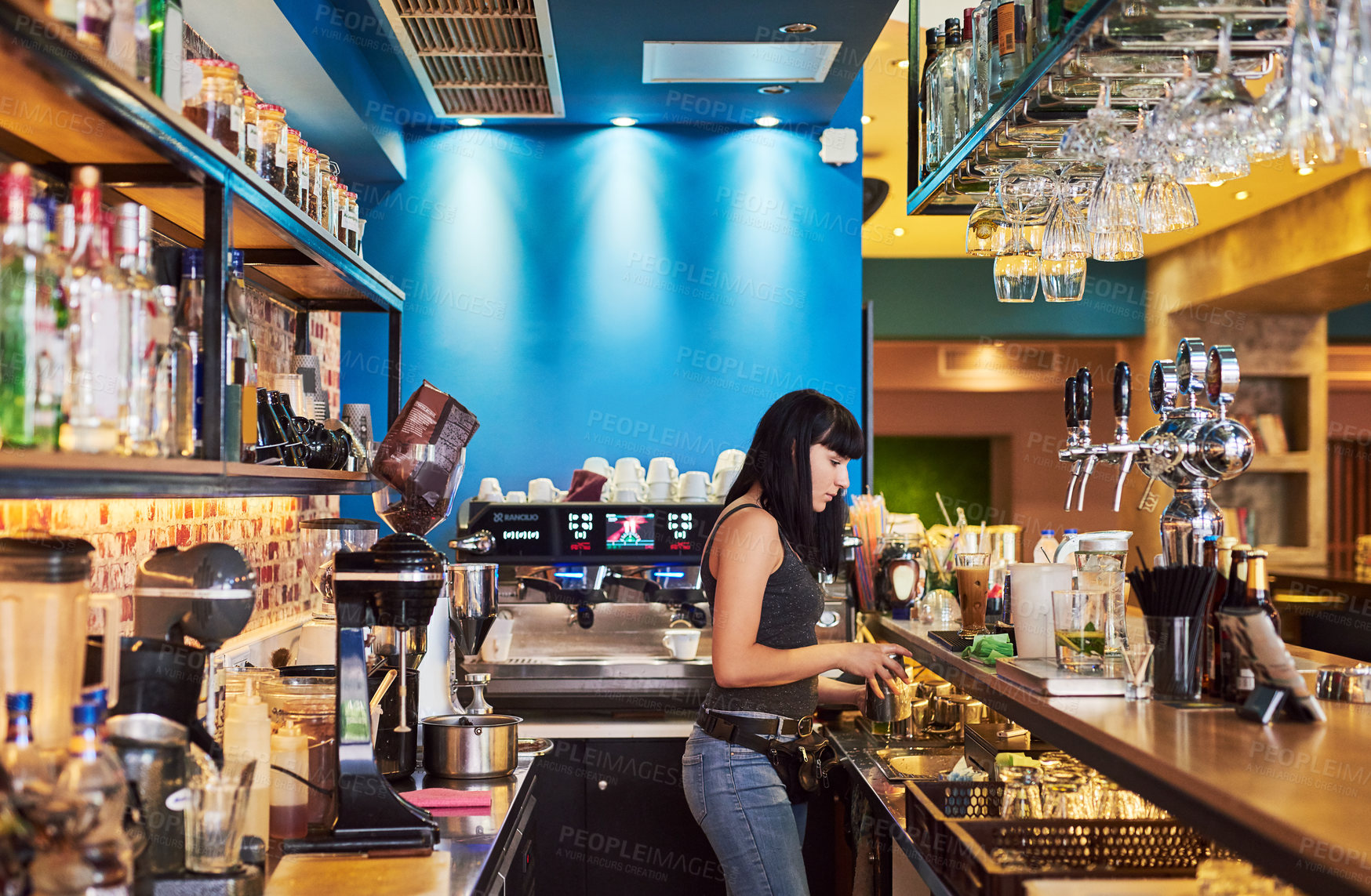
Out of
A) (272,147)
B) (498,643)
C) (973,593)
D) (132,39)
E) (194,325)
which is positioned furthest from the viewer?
(498,643)

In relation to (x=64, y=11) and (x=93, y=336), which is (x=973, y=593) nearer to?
(x=93, y=336)

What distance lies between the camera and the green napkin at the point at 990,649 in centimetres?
207

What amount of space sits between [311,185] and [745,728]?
1.37 metres

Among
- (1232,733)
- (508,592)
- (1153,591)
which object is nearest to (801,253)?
(508,592)

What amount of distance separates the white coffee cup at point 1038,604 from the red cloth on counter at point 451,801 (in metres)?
0.97

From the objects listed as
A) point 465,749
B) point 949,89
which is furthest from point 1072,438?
point 465,749

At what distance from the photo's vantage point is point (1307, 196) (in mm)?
6133

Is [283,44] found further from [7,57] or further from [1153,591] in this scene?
[1153,591]

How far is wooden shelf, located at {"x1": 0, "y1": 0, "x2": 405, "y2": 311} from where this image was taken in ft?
3.70

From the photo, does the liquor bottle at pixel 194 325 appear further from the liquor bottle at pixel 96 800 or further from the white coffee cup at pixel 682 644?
the white coffee cup at pixel 682 644

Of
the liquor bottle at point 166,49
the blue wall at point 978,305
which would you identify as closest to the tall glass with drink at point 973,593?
the liquor bottle at point 166,49

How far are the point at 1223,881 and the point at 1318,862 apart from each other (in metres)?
0.28

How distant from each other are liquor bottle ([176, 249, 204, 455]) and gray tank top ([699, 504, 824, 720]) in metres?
1.05

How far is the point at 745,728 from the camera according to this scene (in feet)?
7.35
